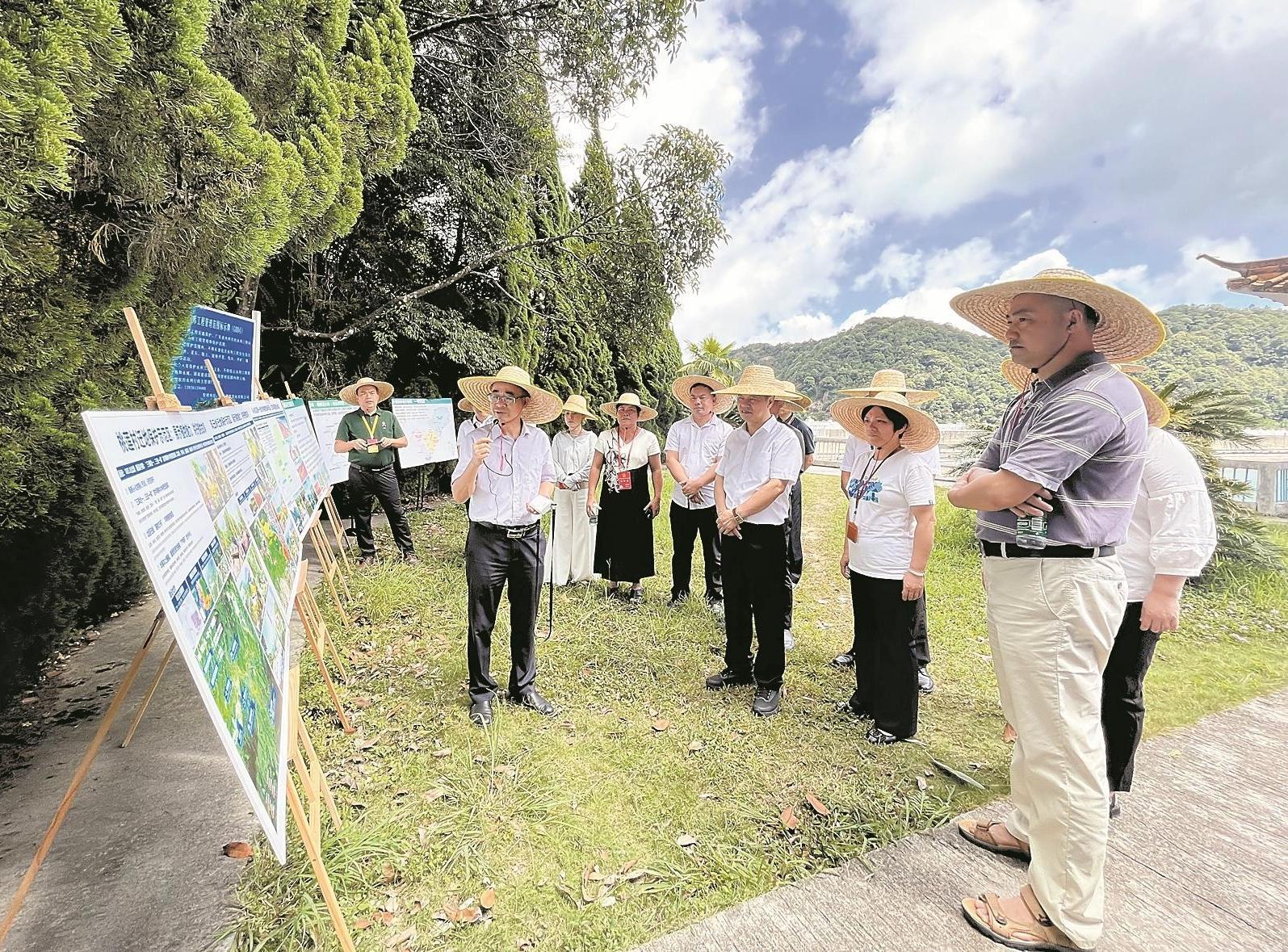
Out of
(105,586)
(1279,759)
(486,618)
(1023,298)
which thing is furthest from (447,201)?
(1279,759)

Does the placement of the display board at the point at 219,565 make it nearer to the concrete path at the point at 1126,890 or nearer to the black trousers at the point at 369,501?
the concrete path at the point at 1126,890

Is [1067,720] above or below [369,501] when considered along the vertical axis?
above

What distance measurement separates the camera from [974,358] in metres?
46.8

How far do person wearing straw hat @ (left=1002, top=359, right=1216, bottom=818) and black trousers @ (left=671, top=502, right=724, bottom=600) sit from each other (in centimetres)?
304

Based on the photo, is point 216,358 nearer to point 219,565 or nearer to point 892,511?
point 219,565

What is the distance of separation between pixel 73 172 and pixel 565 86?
601 centimetres

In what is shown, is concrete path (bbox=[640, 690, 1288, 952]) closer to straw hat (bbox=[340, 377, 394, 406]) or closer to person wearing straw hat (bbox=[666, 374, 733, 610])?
person wearing straw hat (bbox=[666, 374, 733, 610])

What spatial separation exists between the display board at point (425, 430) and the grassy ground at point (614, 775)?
11.2ft

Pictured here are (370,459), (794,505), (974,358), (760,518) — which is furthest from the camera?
(974,358)

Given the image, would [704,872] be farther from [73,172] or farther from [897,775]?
[73,172]

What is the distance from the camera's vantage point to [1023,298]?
6.22 feet

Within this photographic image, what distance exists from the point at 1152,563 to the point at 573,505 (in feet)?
14.4

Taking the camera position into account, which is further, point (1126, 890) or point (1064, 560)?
point (1126, 890)

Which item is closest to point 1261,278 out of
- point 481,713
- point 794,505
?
point 794,505
